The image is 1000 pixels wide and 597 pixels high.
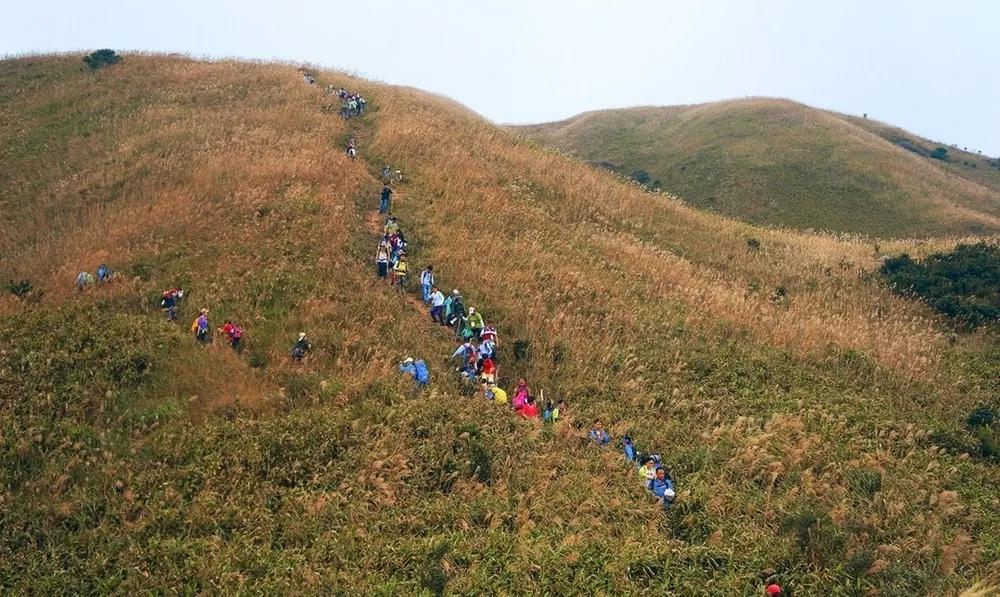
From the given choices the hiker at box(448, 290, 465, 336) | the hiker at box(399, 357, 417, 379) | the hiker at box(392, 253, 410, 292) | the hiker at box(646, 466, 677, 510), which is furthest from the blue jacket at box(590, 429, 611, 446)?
the hiker at box(392, 253, 410, 292)

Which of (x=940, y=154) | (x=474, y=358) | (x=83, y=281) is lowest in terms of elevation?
(x=83, y=281)

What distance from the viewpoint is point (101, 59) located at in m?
41.6

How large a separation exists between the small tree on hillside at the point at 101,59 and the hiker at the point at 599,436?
141 feet

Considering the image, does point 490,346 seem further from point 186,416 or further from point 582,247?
point 582,247

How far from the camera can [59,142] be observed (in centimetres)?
3044

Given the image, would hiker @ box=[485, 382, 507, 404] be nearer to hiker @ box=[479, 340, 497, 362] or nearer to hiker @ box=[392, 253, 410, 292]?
hiker @ box=[479, 340, 497, 362]

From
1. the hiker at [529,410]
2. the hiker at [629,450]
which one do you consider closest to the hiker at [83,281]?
the hiker at [529,410]

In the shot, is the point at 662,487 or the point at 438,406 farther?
the point at 438,406

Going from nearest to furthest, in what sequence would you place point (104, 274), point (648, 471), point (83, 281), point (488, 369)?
point (648, 471) → point (488, 369) → point (83, 281) → point (104, 274)

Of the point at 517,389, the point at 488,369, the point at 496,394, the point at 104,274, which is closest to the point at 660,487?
the point at 496,394

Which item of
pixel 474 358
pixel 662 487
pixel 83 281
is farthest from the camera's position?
pixel 83 281

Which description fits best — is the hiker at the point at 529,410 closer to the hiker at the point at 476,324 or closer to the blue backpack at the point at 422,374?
the blue backpack at the point at 422,374

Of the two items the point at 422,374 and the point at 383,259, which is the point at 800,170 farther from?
the point at 422,374

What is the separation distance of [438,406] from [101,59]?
138ft
